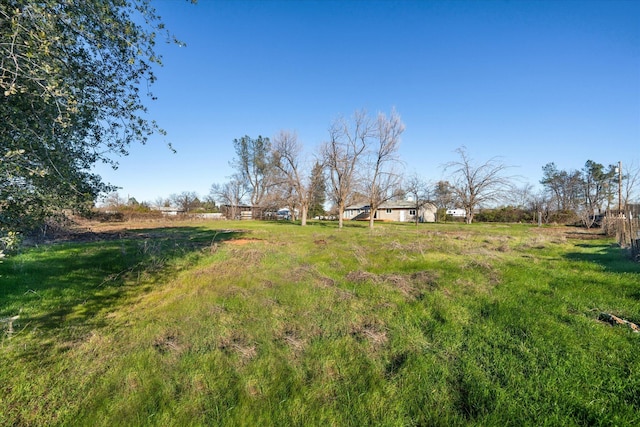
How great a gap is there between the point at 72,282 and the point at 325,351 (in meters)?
7.01

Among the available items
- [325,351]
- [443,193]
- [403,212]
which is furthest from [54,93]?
[403,212]

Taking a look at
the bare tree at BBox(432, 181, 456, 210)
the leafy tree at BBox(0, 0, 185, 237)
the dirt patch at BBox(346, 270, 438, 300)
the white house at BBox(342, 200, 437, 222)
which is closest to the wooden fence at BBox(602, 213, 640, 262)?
the dirt patch at BBox(346, 270, 438, 300)

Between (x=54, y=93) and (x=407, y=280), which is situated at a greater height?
(x=54, y=93)

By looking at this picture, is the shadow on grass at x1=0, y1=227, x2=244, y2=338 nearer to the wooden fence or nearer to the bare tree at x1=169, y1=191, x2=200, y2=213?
the wooden fence

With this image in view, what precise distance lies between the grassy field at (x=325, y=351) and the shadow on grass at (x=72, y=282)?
55mm

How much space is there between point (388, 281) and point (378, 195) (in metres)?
22.8

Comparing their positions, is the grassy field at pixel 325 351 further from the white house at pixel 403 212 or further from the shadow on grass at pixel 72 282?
the white house at pixel 403 212

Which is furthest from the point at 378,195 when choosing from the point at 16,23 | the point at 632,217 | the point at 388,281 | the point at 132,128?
the point at 16,23

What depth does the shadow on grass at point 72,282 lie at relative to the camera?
194 inches

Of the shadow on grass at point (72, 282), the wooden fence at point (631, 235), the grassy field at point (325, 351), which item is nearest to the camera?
the grassy field at point (325, 351)

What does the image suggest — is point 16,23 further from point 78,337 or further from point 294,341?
point 294,341

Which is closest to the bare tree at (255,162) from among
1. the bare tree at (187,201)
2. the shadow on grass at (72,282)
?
the bare tree at (187,201)

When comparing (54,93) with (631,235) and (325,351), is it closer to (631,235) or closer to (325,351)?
(325,351)

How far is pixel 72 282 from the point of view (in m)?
6.97
